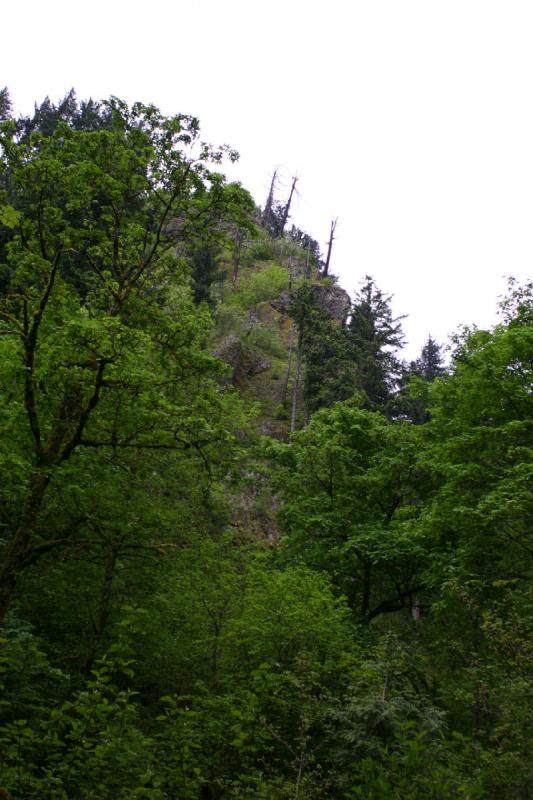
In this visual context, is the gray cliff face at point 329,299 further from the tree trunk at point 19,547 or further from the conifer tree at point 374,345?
the tree trunk at point 19,547

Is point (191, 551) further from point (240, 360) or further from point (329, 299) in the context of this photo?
point (329, 299)

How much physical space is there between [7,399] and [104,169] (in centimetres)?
366

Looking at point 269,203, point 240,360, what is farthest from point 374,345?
point 269,203

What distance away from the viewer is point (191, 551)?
1021 cm

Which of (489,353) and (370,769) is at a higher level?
(489,353)

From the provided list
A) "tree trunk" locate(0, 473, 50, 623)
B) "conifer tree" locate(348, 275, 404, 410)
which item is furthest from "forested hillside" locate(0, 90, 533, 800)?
"conifer tree" locate(348, 275, 404, 410)

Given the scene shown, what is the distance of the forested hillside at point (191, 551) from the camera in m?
5.96

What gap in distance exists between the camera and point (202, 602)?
9938 mm

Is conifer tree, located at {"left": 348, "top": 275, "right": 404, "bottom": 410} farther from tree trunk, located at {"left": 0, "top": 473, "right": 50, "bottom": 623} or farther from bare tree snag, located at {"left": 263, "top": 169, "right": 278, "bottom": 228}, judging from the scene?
bare tree snag, located at {"left": 263, "top": 169, "right": 278, "bottom": 228}

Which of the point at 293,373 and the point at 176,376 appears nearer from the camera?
the point at 176,376

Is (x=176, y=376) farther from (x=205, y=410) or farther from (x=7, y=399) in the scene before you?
(x=7, y=399)

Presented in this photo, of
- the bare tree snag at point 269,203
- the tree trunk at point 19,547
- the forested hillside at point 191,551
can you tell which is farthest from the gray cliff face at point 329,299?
the tree trunk at point 19,547

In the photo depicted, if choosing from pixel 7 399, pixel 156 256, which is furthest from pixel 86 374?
pixel 156 256

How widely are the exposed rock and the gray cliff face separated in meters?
10.4
